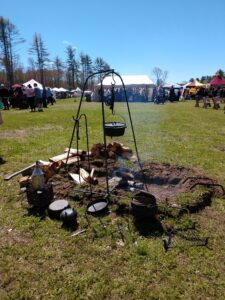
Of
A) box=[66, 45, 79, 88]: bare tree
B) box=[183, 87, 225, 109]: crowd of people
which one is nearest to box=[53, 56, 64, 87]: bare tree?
box=[66, 45, 79, 88]: bare tree

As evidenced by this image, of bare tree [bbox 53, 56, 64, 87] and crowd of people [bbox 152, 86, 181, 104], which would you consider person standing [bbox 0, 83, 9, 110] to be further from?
bare tree [bbox 53, 56, 64, 87]

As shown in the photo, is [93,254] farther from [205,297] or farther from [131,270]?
[205,297]

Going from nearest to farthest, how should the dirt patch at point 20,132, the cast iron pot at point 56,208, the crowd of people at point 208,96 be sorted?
the cast iron pot at point 56,208, the dirt patch at point 20,132, the crowd of people at point 208,96

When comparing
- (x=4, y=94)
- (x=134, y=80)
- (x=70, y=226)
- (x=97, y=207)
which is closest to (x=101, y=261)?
(x=70, y=226)

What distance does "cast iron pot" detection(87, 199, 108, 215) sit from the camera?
11.9 feet

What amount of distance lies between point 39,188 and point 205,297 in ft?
8.28

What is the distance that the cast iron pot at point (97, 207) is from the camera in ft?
11.9

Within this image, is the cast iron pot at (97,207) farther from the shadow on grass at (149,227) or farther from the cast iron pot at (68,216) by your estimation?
the shadow on grass at (149,227)

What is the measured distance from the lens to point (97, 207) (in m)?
3.68

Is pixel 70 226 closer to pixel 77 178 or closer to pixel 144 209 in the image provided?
pixel 144 209

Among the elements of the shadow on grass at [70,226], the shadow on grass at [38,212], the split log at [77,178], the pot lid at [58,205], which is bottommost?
the shadow on grass at [70,226]

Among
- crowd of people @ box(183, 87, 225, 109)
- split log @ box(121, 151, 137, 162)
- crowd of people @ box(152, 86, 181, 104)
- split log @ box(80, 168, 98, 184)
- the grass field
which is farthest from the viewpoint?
crowd of people @ box(152, 86, 181, 104)

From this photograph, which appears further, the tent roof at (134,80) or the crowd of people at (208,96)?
the tent roof at (134,80)

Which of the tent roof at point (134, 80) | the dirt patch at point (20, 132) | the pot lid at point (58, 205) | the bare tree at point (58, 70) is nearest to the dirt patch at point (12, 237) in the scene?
the pot lid at point (58, 205)
